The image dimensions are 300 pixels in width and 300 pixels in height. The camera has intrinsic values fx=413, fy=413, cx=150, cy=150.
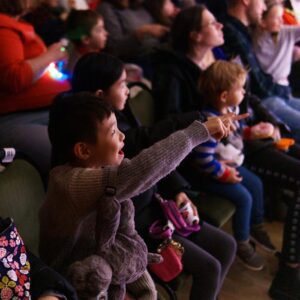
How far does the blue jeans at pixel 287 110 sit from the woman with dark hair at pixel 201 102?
0.18 meters

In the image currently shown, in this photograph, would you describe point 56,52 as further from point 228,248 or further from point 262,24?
point 262,24

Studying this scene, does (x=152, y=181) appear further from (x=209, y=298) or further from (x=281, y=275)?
(x=281, y=275)

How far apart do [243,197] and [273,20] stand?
1.22 m

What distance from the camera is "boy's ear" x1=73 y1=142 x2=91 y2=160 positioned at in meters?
1.05

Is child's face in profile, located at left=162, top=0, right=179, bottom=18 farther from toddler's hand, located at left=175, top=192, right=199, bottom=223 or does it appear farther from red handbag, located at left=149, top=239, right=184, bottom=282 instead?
red handbag, located at left=149, top=239, right=184, bottom=282

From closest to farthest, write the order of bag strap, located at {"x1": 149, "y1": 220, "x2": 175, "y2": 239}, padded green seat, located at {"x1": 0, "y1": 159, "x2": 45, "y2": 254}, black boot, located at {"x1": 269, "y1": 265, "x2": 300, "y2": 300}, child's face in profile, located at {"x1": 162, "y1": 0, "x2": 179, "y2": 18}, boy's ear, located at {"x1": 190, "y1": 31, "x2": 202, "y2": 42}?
padded green seat, located at {"x1": 0, "y1": 159, "x2": 45, "y2": 254}, bag strap, located at {"x1": 149, "y1": 220, "x2": 175, "y2": 239}, black boot, located at {"x1": 269, "y1": 265, "x2": 300, "y2": 300}, boy's ear, located at {"x1": 190, "y1": 31, "x2": 202, "y2": 42}, child's face in profile, located at {"x1": 162, "y1": 0, "x2": 179, "y2": 18}

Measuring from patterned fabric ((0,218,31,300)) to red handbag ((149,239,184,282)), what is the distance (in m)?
0.48

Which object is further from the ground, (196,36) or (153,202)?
(196,36)

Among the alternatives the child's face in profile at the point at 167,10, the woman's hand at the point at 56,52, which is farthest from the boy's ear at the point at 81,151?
the child's face in profile at the point at 167,10

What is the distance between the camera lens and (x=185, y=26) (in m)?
2.03

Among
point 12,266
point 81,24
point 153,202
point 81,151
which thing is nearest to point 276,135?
point 153,202

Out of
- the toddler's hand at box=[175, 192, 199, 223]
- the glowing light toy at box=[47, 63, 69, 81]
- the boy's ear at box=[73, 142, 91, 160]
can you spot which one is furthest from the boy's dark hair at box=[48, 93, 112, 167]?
the glowing light toy at box=[47, 63, 69, 81]

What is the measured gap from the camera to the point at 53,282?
0.93 meters

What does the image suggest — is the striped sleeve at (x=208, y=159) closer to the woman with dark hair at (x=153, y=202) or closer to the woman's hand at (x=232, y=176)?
the woman's hand at (x=232, y=176)
